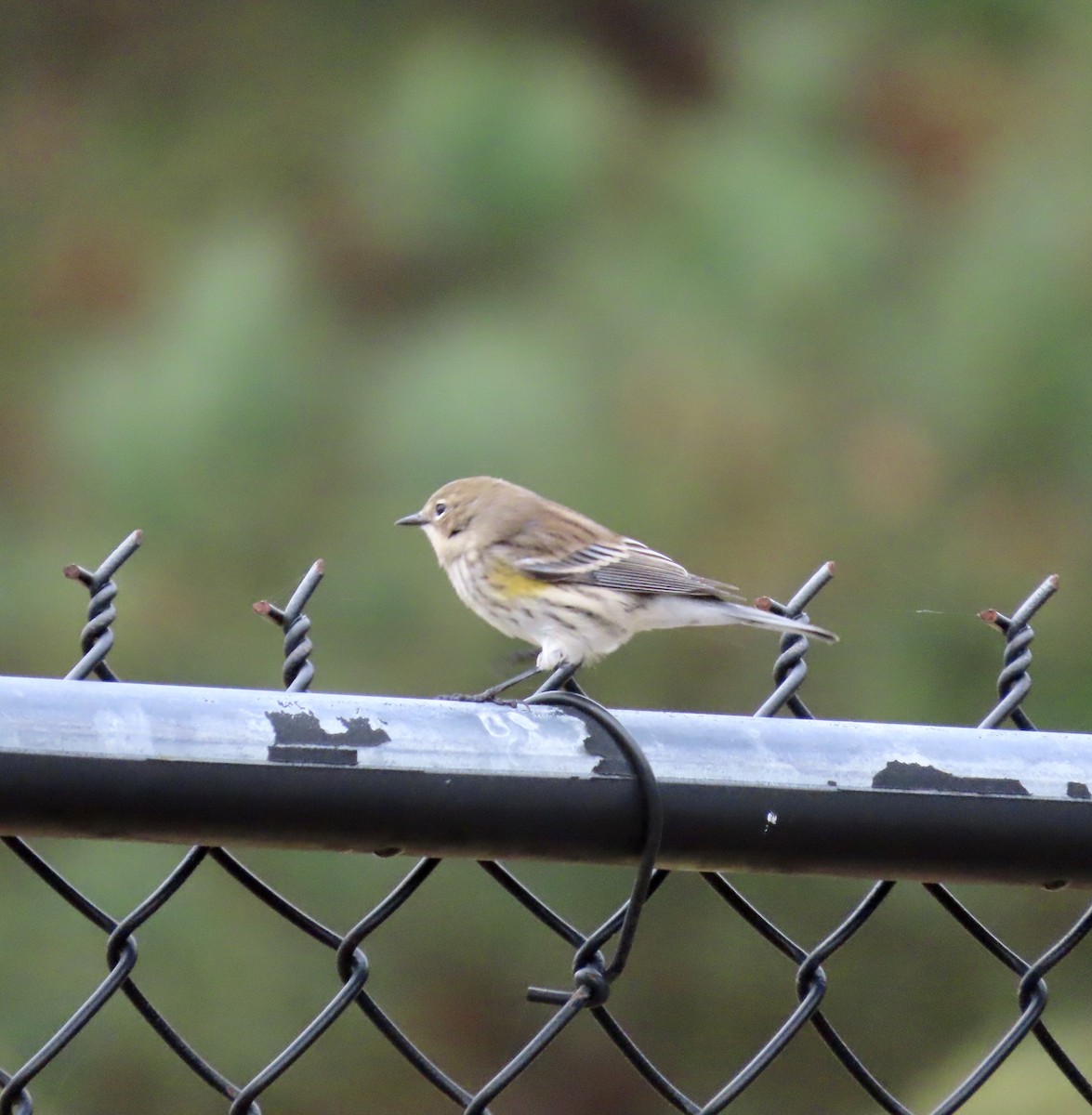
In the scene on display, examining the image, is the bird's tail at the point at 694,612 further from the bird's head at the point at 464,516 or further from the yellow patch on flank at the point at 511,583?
the bird's head at the point at 464,516

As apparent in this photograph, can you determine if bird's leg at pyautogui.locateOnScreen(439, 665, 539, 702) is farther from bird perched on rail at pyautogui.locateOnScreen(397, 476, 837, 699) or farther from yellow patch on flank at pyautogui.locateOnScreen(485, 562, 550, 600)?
yellow patch on flank at pyautogui.locateOnScreen(485, 562, 550, 600)

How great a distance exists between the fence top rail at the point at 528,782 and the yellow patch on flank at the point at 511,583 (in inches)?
63.8

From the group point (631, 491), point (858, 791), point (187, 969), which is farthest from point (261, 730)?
point (631, 491)

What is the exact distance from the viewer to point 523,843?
2.98 ft

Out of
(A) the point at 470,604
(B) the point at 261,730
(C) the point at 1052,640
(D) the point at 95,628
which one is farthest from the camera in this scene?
(C) the point at 1052,640

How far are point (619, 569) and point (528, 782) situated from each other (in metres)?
1.72

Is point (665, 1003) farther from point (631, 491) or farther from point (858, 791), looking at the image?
point (858, 791)

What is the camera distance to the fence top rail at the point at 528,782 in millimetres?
839

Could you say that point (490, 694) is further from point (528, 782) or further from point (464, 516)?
point (464, 516)

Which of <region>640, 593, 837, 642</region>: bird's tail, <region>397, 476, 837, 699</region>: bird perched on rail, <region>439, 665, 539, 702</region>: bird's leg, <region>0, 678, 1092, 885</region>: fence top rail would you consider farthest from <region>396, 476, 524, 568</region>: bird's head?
<region>0, 678, 1092, 885</region>: fence top rail

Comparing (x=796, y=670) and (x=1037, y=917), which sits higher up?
(x=796, y=670)

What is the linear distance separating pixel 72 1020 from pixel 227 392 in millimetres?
2384

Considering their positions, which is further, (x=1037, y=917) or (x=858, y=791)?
(x=1037, y=917)

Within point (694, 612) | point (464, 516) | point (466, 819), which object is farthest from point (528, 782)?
point (464, 516)
